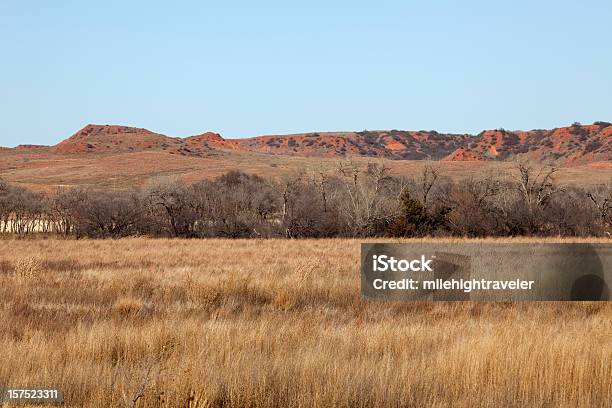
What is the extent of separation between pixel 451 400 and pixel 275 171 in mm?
100615

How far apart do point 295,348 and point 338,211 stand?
113 feet

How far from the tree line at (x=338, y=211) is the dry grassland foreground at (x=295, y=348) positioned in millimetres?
26235

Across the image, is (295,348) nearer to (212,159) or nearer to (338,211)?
(338,211)

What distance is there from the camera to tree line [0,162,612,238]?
37594 mm

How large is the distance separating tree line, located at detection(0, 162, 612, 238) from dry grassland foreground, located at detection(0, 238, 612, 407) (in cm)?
2624

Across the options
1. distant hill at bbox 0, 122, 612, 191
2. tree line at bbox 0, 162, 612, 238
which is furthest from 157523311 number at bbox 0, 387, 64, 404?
distant hill at bbox 0, 122, 612, 191

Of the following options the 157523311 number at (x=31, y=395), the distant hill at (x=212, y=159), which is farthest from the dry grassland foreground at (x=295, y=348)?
the distant hill at (x=212, y=159)

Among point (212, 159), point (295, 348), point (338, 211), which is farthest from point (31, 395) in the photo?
point (212, 159)

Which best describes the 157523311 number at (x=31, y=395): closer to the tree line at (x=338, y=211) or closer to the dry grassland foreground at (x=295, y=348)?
the dry grassland foreground at (x=295, y=348)

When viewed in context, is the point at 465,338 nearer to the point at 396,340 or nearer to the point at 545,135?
the point at 396,340

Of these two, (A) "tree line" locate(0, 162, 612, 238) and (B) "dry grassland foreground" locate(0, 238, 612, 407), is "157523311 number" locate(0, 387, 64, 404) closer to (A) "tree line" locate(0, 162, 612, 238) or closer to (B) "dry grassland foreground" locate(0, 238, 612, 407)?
(B) "dry grassland foreground" locate(0, 238, 612, 407)

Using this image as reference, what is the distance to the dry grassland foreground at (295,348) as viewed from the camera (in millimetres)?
5594

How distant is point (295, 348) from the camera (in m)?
7.57

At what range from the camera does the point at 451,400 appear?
565cm
